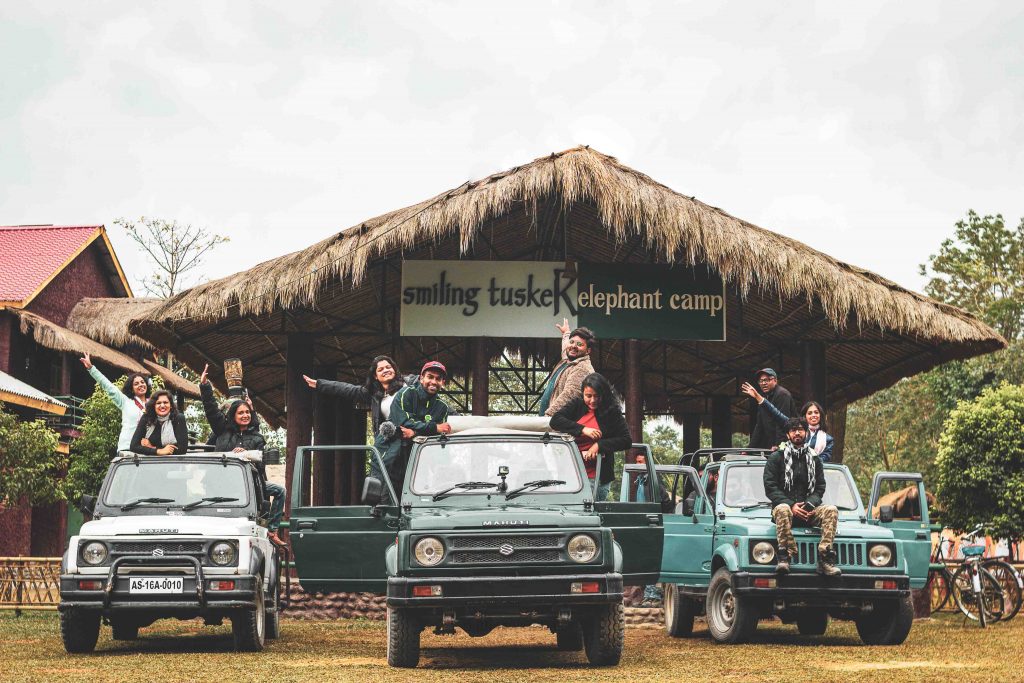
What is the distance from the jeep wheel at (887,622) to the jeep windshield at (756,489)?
1013mm

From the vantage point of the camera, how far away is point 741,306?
18172 millimetres

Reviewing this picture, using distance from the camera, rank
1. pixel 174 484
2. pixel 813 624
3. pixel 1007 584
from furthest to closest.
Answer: pixel 1007 584 < pixel 813 624 < pixel 174 484

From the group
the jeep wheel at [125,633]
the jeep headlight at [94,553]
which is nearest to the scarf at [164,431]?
the jeep wheel at [125,633]

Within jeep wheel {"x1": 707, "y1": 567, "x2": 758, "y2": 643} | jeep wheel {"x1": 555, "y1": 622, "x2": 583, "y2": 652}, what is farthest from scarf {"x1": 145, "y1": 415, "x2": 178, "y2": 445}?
jeep wheel {"x1": 707, "y1": 567, "x2": 758, "y2": 643}

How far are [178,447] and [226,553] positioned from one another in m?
1.90

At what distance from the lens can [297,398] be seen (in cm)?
1855

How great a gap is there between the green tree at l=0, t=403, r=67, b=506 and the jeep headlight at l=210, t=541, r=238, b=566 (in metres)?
11.0

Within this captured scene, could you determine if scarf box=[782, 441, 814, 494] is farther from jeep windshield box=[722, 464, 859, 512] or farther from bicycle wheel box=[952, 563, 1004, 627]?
bicycle wheel box=[952, 563, 1004, 627]

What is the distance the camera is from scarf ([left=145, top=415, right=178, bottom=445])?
12.1 meters

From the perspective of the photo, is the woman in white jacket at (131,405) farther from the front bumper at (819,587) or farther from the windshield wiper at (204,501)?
the front bumper at (819,587)

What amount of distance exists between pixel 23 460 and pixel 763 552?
1338 centimetres

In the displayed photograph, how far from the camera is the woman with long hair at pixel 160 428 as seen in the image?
12.0 m

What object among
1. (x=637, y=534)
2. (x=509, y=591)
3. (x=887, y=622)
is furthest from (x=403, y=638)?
(x=887, y=622)

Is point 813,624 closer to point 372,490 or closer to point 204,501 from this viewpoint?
point 372,490
